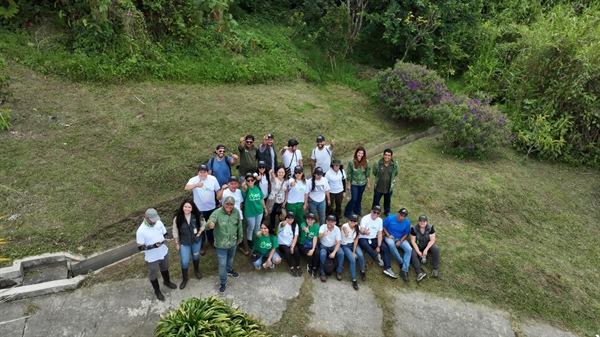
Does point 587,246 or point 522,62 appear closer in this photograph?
point 587,246

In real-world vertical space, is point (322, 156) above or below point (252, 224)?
above

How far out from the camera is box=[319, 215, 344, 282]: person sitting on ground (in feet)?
21.6

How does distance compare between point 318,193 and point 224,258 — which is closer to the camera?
point 224,258

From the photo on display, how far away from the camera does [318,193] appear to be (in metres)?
7.20

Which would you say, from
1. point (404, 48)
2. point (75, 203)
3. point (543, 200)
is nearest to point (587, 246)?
point (543, 200)

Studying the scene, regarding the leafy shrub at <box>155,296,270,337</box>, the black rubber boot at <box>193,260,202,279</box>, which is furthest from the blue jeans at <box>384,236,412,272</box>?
the black rubber boot at <box>193,260,202,279</box>

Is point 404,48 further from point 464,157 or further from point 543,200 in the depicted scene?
point 543,200

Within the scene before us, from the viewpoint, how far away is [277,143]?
10109mm

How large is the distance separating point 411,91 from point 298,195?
6817 millimetres

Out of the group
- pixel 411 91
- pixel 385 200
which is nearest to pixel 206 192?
pixel 385 200

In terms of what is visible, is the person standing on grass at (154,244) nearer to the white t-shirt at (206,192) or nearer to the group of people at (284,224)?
the group of people at (284,224)

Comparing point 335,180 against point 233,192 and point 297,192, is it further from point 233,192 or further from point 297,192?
point 233,192

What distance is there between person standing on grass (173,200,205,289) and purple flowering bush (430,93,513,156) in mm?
7688

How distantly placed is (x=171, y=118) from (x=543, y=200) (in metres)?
9.09
